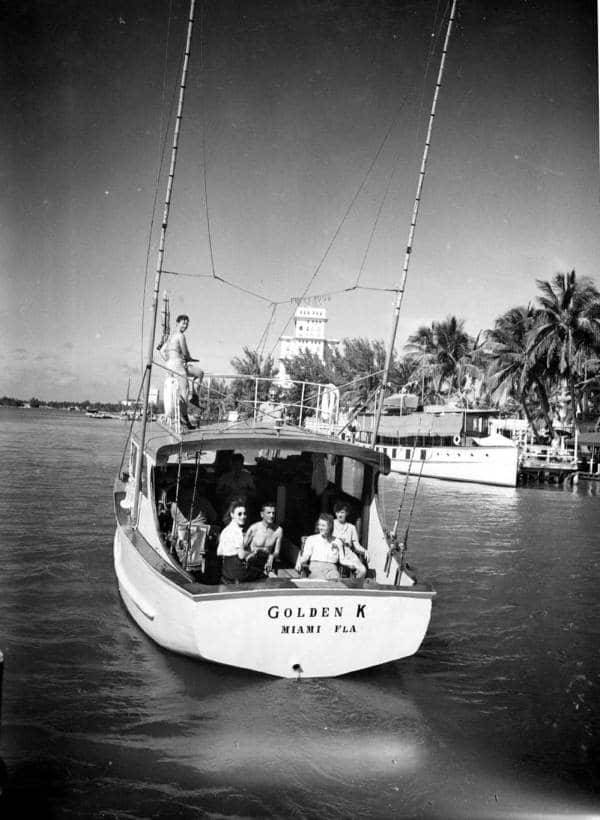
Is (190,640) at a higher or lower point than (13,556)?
higher

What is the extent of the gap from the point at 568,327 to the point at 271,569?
36.7 m

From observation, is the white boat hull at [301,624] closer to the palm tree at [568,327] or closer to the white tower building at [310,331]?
the palm tree at [568,327]

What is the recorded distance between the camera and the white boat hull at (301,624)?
6398 millimetres

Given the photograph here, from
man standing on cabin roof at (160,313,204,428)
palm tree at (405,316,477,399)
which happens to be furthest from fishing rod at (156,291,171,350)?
palm tree at (405,316,477,399)

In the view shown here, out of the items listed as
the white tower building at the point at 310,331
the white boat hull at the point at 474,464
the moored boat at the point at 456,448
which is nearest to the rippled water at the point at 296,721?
the moored boat at the point at 456,448

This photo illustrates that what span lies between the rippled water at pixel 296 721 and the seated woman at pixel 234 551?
3.37ft

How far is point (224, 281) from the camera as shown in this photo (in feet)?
31.1

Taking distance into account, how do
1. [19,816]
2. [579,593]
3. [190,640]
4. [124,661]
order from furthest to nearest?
1. [579,593]
2. [124,661]
3. [190,640]
4. [19,816]

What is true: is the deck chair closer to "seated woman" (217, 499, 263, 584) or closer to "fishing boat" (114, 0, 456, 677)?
"fishing boat" (114, 0, 456, 677)

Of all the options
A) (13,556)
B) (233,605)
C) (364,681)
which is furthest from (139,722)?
(13,556)

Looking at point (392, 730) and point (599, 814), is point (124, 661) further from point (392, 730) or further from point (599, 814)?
point (599, 814)

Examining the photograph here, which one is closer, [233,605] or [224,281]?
[233,605]

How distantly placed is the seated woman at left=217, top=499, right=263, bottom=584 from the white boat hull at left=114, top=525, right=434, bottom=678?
104 cm

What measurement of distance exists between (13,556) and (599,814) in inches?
425
